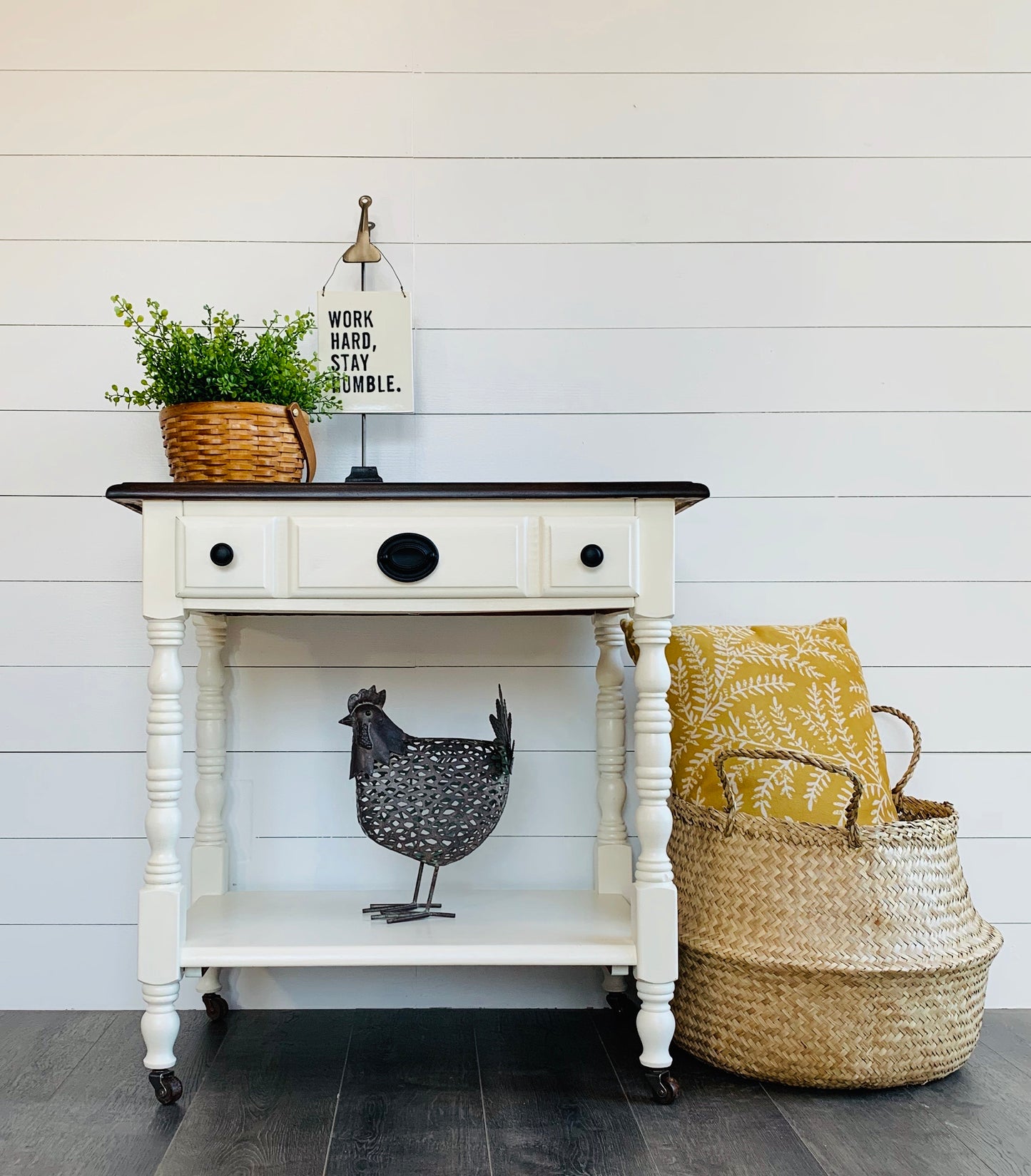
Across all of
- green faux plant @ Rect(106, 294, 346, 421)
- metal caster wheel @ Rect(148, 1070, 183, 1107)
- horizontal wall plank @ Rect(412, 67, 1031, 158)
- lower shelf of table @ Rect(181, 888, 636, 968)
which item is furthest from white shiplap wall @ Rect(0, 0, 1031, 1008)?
metal caster wheel @ Rect(148, 1070, 183, 1107)

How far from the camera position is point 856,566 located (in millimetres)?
1692

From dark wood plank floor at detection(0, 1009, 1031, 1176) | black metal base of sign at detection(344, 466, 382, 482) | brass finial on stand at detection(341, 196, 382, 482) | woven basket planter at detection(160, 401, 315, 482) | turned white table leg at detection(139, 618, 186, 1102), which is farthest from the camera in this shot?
brass finial on stand at detection(341, 196, 382, 482)

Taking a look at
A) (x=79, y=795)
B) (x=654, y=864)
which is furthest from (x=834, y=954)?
(x=79, y=795)

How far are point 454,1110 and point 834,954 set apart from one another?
536mm

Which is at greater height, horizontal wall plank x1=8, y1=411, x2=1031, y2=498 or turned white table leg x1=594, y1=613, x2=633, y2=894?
horizontal wall plank x1=8, y1=411, x2=1031, y2=498

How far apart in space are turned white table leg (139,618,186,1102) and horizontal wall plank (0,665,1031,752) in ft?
1.22

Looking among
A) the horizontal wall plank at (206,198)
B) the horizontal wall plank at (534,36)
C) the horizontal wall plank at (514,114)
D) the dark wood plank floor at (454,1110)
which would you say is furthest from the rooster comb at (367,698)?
the horizontal wall plank at (534,36)

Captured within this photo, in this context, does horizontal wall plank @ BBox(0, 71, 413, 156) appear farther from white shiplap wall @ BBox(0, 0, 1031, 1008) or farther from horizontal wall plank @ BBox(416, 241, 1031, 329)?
horizontal wall plank @ BBox(416, 241, 1031, 329)

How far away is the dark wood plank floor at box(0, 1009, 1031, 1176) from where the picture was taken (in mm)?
1138

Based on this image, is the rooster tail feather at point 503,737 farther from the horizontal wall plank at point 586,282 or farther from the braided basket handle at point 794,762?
the horizontal wall plank at point 586,282

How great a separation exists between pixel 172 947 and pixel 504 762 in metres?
0.50

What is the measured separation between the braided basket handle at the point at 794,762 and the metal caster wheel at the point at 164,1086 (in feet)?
2.67

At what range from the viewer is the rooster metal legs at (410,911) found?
141 cm

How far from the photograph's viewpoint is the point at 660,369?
1.69 meters
